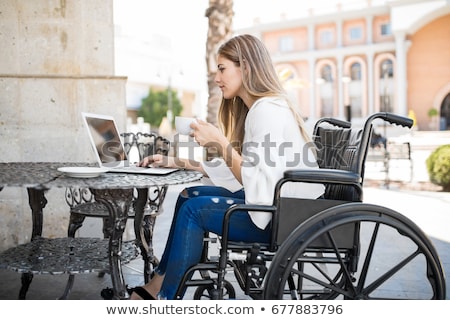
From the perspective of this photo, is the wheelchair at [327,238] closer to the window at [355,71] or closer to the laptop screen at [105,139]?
the laptop screen at [105,139]

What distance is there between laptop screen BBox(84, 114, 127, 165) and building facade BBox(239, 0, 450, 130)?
23.6 metres

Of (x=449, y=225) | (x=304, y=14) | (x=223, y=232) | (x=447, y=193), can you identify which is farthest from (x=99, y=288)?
(x=304, y=14)

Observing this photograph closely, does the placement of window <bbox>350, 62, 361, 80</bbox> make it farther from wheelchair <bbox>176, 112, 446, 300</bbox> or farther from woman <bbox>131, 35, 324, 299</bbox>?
woman <bbox>131, 35, 324, 299</bbox>

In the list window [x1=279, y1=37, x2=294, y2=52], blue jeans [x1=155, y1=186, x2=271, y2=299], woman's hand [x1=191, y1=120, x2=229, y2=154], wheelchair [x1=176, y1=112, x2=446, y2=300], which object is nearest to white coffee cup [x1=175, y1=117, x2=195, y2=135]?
woman's hand [x1=191, y1=120, x2=229, y2=154]

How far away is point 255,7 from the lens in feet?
102

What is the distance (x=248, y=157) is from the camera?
1689 mm

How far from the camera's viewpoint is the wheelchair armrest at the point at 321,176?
1546 mm

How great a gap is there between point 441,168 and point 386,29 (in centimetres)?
2207

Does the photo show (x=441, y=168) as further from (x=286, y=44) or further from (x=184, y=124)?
(x=286, y=44)

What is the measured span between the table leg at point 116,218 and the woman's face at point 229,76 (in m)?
0.55

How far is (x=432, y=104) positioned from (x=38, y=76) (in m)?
26.4

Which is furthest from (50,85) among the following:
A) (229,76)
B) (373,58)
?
(373,58)

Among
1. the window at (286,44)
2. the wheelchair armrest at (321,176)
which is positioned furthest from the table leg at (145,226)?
the window at (286,44)
